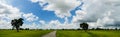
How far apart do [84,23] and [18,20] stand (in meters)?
56.2

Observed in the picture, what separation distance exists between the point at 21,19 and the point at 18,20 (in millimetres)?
2013

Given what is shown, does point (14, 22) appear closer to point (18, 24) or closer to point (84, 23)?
point (18, 24)

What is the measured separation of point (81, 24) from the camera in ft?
602

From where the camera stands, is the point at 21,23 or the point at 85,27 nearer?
the point at 21,23

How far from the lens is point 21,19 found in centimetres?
15062

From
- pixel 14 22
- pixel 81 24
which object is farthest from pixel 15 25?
pixel 81 24

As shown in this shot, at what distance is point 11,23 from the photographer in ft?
506

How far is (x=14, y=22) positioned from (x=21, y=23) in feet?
14.9

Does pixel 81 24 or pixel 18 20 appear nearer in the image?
pixel 18 20

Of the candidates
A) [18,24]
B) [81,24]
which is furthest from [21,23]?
[81,24]

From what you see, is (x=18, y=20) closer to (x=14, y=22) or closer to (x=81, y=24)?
(x=14, y=22)

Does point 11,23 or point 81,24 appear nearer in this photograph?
point 11,23

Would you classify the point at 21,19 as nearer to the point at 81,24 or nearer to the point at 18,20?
the point at 18,20

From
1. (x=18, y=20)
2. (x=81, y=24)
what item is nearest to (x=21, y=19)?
(x=18, y=20)
